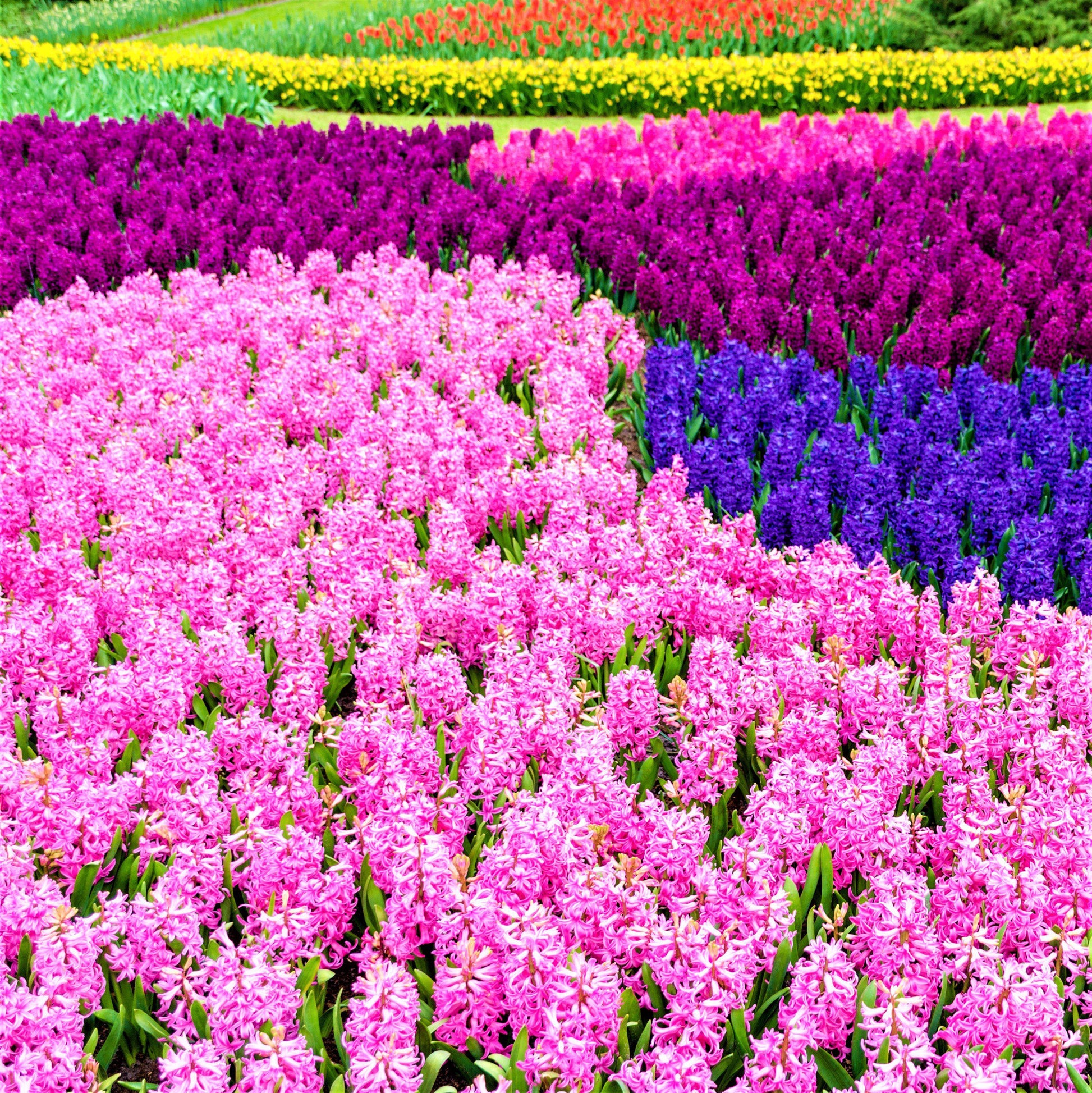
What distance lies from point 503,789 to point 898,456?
3.40m

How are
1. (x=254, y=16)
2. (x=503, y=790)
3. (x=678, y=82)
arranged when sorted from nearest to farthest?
(x=503, y=790) → (x=678, y=82) → (x=254, y=16)

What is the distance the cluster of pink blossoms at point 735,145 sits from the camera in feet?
39.7

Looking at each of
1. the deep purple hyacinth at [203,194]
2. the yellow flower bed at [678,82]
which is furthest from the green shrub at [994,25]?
the deep purple hyacinth at [203,194]

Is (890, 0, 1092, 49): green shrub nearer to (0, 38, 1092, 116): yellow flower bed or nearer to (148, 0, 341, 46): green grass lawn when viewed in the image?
(0, 38, 1092, 116): yellow flower bed

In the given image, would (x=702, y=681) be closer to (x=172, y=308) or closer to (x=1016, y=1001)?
(x=1016, y=1001)

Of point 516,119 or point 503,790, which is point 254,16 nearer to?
point 516,119

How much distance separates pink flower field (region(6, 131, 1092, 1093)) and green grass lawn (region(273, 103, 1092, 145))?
1422 cm

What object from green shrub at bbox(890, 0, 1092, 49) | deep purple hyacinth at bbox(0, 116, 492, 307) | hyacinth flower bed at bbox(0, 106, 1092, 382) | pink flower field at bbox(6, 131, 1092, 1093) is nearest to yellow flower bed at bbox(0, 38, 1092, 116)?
green shrub at bbox(890, 0, 1092, 49)

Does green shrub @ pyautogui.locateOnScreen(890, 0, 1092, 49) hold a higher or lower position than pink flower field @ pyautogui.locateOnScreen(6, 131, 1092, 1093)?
higher

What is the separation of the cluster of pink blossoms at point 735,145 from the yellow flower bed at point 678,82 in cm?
486

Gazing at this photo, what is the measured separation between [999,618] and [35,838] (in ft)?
12.3

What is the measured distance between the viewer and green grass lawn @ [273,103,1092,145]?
742 inches

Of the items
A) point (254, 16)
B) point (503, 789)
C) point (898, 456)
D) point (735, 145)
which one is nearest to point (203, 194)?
point (735, 145)

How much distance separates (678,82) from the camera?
18484 millimetres
